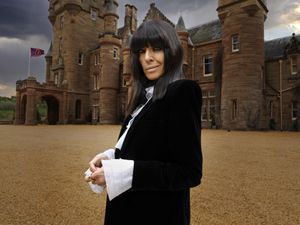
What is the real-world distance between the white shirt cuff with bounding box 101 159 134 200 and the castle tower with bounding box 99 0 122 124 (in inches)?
1291

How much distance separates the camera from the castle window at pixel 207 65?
26.6 meters

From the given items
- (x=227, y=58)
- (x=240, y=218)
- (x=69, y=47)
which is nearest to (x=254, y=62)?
(x=227, y=58)

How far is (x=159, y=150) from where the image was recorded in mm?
1306

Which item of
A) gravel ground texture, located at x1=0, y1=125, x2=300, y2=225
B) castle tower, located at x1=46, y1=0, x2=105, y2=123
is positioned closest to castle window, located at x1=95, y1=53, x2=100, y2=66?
castle tower, located at x1=46, y1=0, x2=105, y2=123

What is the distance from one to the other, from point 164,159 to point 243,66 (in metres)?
21.6

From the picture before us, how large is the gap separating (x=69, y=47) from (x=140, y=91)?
37.8 metres

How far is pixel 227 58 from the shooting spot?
22484 mm

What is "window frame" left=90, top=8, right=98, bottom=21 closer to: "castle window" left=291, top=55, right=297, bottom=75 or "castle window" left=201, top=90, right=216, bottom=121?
"castle window" left=201, top=90, right=216, bottom=121

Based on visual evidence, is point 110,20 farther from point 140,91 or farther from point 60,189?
point 140,91

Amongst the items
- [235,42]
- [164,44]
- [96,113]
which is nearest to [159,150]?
[164,44]

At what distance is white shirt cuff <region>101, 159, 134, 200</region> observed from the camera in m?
1.23

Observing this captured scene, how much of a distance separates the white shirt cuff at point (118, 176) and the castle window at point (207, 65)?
26.1m

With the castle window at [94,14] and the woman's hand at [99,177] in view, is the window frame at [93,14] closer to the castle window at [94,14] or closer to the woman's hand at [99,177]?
the castle window at [94,14]

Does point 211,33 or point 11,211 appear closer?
point 11,211
